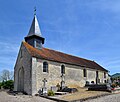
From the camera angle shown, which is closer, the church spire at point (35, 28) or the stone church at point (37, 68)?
the stone church at point (37, 68)

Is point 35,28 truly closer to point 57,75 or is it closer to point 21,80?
point 57,75

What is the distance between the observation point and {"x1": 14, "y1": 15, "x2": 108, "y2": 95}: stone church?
82.0 feet

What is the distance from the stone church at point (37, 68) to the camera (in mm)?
24984

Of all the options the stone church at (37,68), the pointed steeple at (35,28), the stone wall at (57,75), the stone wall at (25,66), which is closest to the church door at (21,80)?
the stone church at (37,68)

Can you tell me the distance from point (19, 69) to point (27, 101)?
34.9 ft

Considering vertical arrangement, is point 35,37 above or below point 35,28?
below

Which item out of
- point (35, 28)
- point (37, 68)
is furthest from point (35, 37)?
point (37, 68)

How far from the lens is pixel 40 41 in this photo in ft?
96.2

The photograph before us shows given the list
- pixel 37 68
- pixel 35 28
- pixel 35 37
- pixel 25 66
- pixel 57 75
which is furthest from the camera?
pixel 35 28

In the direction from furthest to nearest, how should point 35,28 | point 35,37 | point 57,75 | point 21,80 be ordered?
point 35,28
point 35,37
point 57,75
point 21,80

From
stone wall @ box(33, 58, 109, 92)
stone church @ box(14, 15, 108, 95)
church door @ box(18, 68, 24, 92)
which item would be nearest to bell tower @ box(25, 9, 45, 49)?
stone church @ box(14, 15, 108, 95)

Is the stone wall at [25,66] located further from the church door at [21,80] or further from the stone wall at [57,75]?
the stone wall at [57,75]

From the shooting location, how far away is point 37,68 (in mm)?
25438

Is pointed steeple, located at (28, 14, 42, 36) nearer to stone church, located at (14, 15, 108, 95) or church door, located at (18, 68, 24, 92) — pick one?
stone church, located at (14, 15, 108, 95)
